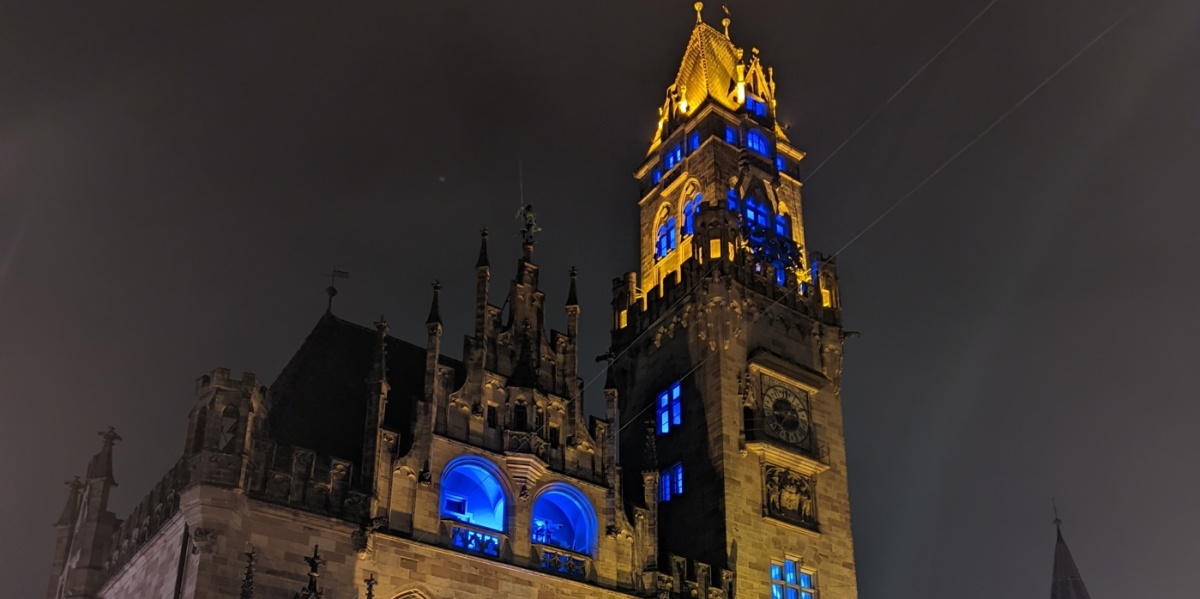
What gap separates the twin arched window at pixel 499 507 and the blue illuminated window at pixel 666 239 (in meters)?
16.8

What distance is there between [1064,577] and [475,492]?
6722cm

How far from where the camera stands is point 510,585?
33.8m

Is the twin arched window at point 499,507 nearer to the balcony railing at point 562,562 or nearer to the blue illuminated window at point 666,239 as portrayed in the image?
the balcony railing at point 562,562

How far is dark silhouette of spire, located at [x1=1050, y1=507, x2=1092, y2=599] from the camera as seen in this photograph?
88312mm

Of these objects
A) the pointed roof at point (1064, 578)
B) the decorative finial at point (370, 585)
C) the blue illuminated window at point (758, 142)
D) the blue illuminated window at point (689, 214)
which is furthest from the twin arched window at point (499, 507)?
the pointed roof at point (1064, 578)

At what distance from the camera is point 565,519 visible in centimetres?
3781

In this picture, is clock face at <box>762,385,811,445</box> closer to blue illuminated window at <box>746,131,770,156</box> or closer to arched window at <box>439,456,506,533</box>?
arched window at <box>439,456,506,533</box>

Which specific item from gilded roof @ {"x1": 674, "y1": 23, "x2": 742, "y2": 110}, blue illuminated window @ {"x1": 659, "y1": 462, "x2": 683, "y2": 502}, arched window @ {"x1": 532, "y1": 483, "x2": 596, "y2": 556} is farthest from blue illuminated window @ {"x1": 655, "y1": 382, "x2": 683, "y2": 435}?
gilded roof @ {"x1": 674, "y1": 23, "x2": 742, "y2": 110}

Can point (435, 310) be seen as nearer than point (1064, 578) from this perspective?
Yes

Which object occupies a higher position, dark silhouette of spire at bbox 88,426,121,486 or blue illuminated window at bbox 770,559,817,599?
dark silhouette of spire at bbox 88,426,121,486

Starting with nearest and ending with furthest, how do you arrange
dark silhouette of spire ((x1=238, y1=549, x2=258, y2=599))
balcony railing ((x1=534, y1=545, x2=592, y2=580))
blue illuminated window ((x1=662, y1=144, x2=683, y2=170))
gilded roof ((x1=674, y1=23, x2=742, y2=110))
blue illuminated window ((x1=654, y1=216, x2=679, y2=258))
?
dark silhouette of spire ((x1=238, y1=549, x2=258, y2=599))
balcony railing ((x1=534, y1=545, x2=592, y2=580))
blue illuminated window ((x1=654, y1=216, x2=679, y2=258))
blue illuminated window ((x1=662, y1=144, x2=683, y2=170))
gilded roof ((x1=674, y1=23, x2=742, y2=110))

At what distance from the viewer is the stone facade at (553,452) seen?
1229 inches

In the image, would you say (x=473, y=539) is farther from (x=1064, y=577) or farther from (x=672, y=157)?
(x=1064, y=577)

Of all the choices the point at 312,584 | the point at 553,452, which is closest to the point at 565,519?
the point at 553,452
